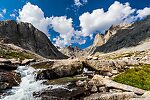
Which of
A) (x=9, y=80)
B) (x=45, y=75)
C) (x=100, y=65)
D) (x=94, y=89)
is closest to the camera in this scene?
(x=94, y=89)

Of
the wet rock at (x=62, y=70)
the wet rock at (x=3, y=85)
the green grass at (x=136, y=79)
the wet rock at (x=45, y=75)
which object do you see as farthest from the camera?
the wet rock at (x=62, y=70)

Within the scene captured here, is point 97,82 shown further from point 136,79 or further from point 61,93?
point 136,79

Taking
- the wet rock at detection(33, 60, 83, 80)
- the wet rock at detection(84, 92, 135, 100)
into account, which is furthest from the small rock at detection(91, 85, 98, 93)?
the wet rock at detection(33, 60, 83, 80)

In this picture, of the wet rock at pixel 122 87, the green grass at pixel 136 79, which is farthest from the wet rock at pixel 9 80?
the green grass at pixel 136 79

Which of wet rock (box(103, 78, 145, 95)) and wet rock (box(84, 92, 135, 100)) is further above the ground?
wet rock (box(103, 78, 145, 95))

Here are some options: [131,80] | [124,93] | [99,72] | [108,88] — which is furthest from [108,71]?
[124,93]

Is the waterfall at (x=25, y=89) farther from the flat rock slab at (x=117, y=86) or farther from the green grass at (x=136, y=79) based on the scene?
the green grass at (x=136, y=79)

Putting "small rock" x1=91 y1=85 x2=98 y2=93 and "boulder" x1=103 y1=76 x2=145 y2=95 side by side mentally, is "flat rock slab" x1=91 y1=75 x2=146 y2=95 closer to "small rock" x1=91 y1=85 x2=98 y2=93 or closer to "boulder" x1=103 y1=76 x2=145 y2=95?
"boulder" x1=103 y1=76 x2=145 y2=95

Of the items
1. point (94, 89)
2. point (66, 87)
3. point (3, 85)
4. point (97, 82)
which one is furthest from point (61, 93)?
point (3, 85)

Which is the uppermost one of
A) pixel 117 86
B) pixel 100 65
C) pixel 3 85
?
pixel 100 65

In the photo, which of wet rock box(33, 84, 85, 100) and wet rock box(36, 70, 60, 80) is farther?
wet rock box(36, 70, 60, 80)

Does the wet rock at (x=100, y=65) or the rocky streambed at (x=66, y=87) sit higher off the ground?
the wet rock at (x=100, y=65)

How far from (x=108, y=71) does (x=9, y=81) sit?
19.8 metres

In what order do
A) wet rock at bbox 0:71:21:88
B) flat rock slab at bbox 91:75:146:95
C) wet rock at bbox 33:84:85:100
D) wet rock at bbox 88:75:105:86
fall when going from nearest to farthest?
flat rock slab at bbox 91:75:146:95, wet rock at bbox 33:84:85:100, wet rock at bbox 88:75:105:86, wet rock at bbox 0:71:21:88
